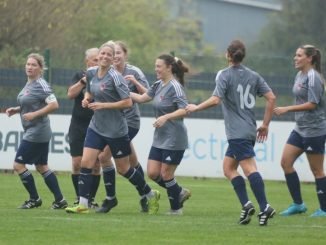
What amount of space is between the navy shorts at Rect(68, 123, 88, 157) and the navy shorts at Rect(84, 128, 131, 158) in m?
1.61

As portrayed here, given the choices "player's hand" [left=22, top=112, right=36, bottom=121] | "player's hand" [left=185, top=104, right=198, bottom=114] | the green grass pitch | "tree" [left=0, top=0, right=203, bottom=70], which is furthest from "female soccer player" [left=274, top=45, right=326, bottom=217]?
"tree" [left=0, top=0, right=203, bottom=70]

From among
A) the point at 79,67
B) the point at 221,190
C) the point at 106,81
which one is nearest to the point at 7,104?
the point at 79,67

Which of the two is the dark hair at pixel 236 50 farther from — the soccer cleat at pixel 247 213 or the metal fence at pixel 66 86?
the metal fence at pixel 66 86

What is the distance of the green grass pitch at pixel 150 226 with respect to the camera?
11953mm

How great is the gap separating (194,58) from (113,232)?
44.8ft

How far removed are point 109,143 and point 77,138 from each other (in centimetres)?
179

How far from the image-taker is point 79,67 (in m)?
25.0

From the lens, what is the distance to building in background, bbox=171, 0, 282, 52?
63.9 metres

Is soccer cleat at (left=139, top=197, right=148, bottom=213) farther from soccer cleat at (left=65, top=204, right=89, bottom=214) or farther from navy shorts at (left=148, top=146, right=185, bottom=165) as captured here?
soccer cleat at (left=65, top=204, right=89, bottom=214)

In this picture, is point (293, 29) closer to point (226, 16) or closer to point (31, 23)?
point (226, 16)

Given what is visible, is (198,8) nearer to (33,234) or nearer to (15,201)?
(15,201)

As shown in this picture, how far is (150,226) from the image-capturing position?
1318 cm

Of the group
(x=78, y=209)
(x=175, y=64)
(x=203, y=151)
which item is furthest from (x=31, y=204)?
(x=203, y=151)

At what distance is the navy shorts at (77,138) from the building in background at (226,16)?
45.7m
